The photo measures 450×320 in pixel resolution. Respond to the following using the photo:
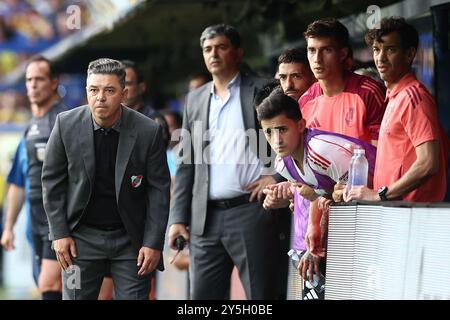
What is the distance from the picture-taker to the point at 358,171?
281 inches

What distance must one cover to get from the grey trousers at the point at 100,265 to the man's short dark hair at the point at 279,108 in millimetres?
1409

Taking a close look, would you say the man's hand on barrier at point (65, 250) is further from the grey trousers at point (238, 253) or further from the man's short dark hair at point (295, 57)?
the man's short dark hair at point (295, 57)

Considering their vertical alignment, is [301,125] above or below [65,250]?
above

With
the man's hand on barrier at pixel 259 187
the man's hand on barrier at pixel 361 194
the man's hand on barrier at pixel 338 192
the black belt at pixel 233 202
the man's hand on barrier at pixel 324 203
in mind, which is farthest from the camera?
the black belt at pixel 233 202

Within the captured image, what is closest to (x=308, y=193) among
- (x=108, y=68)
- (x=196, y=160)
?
(x=108, y=68)

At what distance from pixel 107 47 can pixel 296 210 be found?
13800mm

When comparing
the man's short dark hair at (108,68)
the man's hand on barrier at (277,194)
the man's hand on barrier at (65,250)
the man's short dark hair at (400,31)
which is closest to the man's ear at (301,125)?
the man's short dark hair at (400,31)

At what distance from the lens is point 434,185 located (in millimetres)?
6926

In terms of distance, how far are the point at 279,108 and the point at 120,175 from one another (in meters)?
1.27

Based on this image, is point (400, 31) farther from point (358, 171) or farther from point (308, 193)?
point (308, 193)

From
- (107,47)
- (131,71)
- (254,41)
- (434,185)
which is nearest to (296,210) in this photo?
(434,185)

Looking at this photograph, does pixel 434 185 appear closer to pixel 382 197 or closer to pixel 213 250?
pixel 382 197

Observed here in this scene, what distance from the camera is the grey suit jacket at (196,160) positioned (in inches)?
369

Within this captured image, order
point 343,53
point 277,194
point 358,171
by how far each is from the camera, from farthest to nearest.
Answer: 1. point 277,194
2. point 343,53
3. point 358,171
